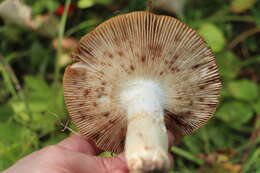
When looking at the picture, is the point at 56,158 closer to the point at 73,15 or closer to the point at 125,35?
the point at 125,35

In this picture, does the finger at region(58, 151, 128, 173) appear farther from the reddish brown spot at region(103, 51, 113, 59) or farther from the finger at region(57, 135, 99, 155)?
the reddish brown spot at region(103, 51, 113, 59)

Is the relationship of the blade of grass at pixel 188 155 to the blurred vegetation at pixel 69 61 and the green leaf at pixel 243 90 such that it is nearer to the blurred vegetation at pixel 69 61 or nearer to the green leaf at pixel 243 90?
the blurred vegetation at pixel 69 61

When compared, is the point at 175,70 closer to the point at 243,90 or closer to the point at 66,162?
the point at 66,162

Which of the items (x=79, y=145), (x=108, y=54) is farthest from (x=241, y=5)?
(x=79, y=145)

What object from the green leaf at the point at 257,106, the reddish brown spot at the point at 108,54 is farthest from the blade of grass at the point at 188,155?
the reddish brown spot at the point at 108,54

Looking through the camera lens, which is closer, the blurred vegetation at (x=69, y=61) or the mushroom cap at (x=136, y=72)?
the mushroom cap at (x=136, y=72)

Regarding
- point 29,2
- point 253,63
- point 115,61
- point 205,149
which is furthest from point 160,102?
point 29,2
